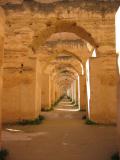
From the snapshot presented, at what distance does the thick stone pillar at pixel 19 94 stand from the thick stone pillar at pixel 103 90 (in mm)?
2545

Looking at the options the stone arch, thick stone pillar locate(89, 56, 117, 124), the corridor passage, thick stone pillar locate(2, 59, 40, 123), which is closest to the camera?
the corridor passage

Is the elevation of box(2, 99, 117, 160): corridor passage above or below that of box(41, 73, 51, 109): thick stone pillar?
below

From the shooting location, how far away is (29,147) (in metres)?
6.79

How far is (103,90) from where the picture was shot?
36.8 feet

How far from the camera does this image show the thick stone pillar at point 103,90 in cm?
1103

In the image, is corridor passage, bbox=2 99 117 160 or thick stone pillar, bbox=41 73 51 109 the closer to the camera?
corridor passage, bbox=2 99 117 160

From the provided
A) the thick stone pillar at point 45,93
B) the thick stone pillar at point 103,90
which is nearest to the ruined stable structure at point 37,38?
the thick stone pillar at point 103,90

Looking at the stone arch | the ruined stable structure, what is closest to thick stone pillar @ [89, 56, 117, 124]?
the ruined stable structure

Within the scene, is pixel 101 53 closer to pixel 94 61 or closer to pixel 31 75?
pixel 94 61

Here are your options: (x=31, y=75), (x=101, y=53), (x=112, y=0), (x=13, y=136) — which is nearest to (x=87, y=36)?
(x=101, y=53)

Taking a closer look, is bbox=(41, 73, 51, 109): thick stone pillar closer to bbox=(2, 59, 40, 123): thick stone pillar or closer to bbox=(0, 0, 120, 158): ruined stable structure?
bbox=(2, 59, 40, 123): thick stone pillar

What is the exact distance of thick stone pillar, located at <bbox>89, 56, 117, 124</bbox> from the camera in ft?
36.2

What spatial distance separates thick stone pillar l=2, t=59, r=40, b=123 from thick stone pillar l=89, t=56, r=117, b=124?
8.35 ft

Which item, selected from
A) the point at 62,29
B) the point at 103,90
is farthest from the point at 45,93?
the point at 103,90
